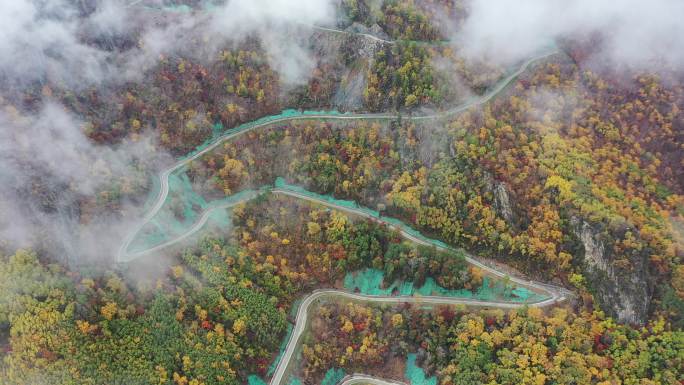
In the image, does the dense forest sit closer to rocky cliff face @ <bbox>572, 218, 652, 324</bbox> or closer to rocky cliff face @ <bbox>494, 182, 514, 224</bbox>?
rocky cliff face @ <bbox>572, 218, 652, 324</bbox>

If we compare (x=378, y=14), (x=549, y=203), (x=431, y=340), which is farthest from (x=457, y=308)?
(x=378, y=14)

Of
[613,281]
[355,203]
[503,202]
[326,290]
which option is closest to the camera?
[613,281]

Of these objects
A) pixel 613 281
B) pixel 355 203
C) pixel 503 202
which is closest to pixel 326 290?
pixel 355 203

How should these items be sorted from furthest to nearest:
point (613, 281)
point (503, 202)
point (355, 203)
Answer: point (355, 203), point (503, 202), point (613, 281)

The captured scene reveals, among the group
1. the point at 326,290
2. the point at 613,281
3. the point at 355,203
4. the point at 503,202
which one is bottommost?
the point at 326,290

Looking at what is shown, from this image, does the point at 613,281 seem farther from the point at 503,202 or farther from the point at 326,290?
the point at 326,290

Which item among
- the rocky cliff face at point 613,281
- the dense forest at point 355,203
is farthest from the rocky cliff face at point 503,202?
the rocky cliff face at point 613,281

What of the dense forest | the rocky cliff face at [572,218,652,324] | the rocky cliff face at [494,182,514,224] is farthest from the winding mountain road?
the rocky cliff face at [494,182,514,224]
